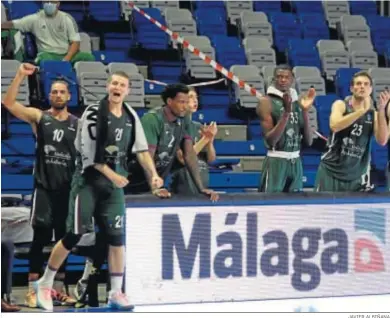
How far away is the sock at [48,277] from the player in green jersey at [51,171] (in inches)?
6.9

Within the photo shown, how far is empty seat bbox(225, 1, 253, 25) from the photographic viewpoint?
44.5 ft

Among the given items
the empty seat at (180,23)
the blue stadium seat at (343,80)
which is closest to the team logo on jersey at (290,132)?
the blue stadium seat at (343,80)

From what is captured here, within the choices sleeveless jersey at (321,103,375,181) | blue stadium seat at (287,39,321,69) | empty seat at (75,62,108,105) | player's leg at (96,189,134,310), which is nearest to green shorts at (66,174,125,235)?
player's leg at (96,189,134,310)

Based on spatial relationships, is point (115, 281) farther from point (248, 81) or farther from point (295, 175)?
point (248, 81)

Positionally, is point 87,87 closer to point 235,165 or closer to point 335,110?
point 235,165

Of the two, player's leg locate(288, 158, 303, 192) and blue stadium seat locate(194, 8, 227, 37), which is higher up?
blue stadium seat locate(194, 8, 227, 37)

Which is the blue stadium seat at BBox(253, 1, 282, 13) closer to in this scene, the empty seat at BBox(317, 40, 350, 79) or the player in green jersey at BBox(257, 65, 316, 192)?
the empty seat at BBox(317, 40, 350, 79)

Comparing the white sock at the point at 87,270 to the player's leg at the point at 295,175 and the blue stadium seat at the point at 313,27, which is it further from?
the blue stadium seat at the point at 313,27

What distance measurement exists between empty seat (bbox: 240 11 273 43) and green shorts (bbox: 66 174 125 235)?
596 cm

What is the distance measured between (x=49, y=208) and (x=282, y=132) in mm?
2028

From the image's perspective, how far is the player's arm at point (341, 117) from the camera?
8.61m

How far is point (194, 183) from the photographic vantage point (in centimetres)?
810

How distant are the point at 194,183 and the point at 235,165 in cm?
279

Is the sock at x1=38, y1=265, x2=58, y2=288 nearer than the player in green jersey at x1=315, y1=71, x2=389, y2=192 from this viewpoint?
Yes
